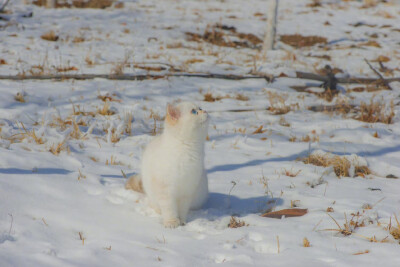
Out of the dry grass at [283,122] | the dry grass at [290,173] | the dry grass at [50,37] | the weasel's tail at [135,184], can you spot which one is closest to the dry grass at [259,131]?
the dry grass at [283,122]

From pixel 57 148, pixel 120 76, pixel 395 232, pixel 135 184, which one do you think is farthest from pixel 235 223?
pixel 120 76

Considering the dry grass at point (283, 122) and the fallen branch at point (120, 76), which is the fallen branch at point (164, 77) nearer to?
the fallen branch at point (120, 76)

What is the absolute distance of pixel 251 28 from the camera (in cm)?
1508

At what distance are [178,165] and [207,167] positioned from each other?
1466 mm

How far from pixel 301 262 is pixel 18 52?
25.8 feet

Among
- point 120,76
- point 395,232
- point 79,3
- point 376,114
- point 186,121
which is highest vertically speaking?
point 79,3

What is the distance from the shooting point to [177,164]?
273 cm

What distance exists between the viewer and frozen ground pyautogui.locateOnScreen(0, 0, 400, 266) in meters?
2.34

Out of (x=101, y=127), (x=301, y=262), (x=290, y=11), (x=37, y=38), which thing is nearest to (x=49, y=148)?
(x=101, y=127)

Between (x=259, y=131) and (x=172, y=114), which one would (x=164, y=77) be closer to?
(x=259, y=131)

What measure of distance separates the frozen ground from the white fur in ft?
0.60

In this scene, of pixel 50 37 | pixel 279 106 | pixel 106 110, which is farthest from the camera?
pixel 50 37

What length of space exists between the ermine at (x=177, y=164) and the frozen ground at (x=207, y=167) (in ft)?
0.54

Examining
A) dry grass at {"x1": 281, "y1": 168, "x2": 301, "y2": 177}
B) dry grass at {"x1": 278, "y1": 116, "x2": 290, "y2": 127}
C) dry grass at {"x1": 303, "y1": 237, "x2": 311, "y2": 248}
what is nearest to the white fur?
dry grass at {"x1": 303, "y1": 237, "x2": 311, "y2": 248}
